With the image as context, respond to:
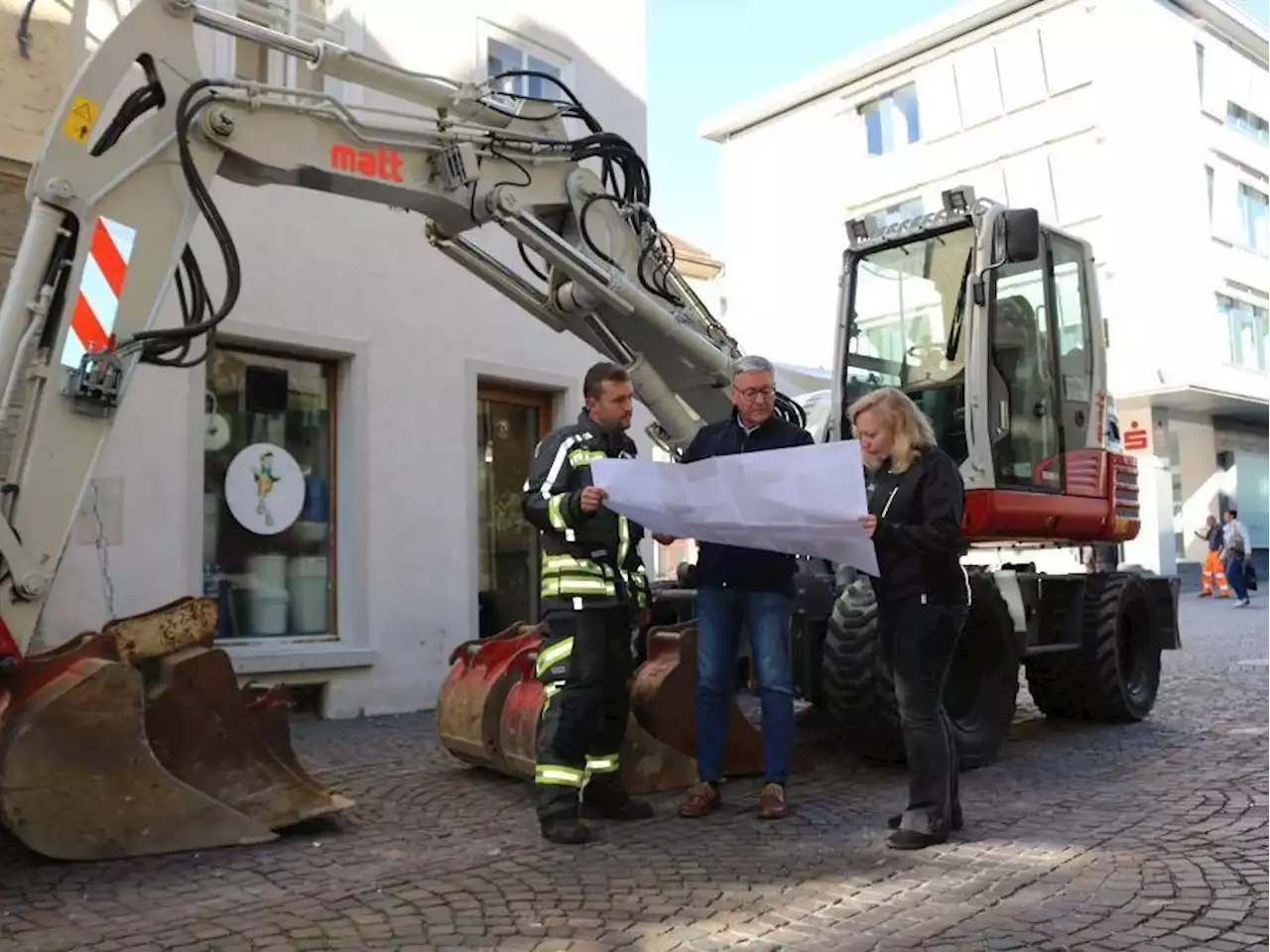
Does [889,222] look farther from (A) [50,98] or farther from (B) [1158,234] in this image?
(B) [1158,234]

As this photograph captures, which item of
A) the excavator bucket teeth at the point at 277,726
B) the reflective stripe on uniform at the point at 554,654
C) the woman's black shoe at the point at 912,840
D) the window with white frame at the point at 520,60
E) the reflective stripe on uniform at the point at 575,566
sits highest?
the window with white frame at the point at 520,60

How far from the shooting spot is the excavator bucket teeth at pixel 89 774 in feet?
14.5

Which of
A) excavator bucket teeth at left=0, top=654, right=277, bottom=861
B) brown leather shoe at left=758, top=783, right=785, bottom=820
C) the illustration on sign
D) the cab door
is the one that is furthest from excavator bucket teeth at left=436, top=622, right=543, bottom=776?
the illustration on sign

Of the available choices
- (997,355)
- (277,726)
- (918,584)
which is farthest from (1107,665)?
(277,726)

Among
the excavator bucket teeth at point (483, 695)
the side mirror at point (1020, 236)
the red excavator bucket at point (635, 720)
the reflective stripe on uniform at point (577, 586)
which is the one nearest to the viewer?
the reflective stripe on uniform at point (577, 586)

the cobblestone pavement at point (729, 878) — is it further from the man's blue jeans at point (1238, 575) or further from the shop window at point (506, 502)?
the man's blue jeans at point (1238, 575)

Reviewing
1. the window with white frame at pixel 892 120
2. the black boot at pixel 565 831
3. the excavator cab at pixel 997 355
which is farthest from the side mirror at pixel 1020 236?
the window with white frame at pixel 892 120

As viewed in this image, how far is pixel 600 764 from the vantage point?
5312 mm

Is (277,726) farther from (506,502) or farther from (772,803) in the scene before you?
(506,502)

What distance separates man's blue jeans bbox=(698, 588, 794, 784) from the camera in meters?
5.38

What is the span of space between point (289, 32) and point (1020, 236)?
18.0 feet

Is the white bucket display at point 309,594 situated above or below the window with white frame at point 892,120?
below

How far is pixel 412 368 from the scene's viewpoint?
9.45 m

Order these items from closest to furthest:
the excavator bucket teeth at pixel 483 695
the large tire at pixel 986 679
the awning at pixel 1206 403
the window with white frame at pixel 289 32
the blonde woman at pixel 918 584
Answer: the blonde woman at pixel 918 584 < the excavator bucket teeth at pixel 483 695 < the large tire at pixel 986 679 < the window with white frame at pixel 289 32 < the awning at pixel 1206 403
